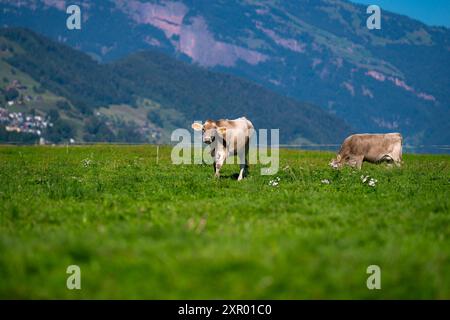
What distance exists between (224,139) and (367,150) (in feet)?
32.3

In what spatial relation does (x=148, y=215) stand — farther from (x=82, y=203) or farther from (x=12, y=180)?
(x=12, y=180)

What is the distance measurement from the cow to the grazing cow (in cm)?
692

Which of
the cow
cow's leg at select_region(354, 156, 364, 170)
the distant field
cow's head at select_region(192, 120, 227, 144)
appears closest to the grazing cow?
cow's head at select_region(192, 120, 227, 144)

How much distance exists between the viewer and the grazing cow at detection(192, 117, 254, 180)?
2563 cm

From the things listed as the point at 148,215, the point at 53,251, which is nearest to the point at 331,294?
the point at 53,251

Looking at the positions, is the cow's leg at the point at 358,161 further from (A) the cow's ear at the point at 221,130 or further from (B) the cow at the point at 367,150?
(A) the cow's ear at the point at 221,130

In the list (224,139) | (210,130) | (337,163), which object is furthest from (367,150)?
(210,130)

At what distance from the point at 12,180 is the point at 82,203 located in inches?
319

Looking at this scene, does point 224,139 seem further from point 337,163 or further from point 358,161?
point 358,161

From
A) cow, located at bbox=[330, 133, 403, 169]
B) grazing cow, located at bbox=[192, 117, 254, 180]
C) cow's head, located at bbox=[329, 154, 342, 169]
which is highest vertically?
cow, located at bbox=[330, 133, 403, 169]

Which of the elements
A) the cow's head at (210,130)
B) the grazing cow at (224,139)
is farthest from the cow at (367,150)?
the cow's head at (210,130)

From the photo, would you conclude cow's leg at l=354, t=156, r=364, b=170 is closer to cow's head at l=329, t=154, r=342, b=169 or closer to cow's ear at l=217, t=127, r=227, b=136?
cow's head at l=329, t=154, r=342, b=169
